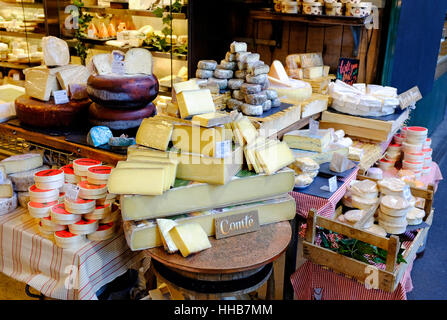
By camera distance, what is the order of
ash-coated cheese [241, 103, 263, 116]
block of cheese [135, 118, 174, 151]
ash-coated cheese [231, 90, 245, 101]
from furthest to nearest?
ash-coated cheese [231, 90, 245, 101], ash-coated cheese [241, 103, 263, 116], block of cheese [135, 118, 174, 151]

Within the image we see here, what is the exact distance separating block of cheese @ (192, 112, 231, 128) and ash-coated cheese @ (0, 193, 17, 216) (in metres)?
1.13

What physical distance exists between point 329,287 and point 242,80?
4.72 feet

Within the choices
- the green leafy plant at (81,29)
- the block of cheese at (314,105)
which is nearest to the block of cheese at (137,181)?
the block of cheese at (314,105)

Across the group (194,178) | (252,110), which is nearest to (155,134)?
(194,178)

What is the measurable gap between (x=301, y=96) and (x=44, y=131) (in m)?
1.80

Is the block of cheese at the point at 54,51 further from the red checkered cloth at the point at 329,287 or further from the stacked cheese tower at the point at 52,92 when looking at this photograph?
the red checkered cloth at the point at 329,287

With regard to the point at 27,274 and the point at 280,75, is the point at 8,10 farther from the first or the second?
the point at 27,274

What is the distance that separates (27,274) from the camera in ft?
7.06

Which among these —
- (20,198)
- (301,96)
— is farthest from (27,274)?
(301,96)

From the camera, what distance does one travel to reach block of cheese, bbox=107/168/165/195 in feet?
5.72

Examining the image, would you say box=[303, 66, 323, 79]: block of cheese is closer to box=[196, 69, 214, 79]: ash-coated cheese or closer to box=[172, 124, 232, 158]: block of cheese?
box=[196, 69, 214, 79]: ash-coated cheese

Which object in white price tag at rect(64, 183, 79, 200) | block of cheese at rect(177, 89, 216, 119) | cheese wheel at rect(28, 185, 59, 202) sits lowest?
cheese wheel at rect(28, 185, 59, 202)

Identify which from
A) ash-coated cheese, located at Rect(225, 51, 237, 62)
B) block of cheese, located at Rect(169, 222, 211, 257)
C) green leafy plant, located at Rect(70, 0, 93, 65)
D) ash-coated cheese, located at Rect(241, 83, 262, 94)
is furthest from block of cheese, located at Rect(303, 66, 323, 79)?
green leafy plant, located at Rect(70, 0, 93, 65)

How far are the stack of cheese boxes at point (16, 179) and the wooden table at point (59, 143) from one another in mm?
108
